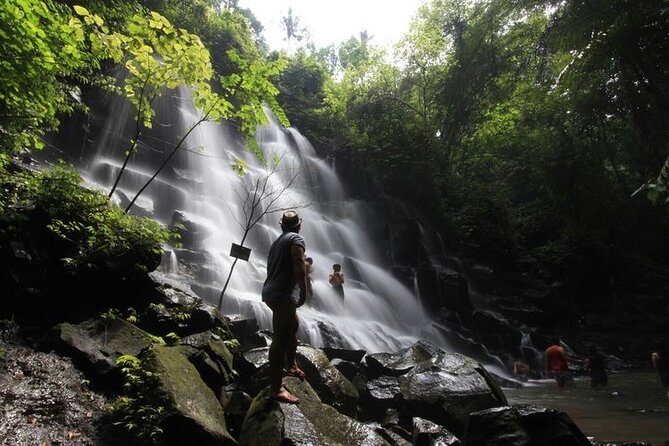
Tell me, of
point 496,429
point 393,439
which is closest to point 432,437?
point 393,439

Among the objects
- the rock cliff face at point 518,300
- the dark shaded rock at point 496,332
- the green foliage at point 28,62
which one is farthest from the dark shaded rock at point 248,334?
the dark shaded rock at point 496,332

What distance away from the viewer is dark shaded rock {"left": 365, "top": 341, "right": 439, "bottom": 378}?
742 centimetres

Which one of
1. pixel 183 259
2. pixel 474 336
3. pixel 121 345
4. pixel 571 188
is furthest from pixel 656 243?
pixel 121 345

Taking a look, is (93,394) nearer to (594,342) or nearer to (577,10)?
(577,10)

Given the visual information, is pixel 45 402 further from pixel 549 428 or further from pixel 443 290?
pixel 443 290

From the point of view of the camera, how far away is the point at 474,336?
15.9 metres

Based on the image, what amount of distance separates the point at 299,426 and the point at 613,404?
7.86 metres

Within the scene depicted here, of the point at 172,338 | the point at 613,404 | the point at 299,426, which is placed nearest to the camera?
the point at 299,426

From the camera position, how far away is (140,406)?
11.6 feet

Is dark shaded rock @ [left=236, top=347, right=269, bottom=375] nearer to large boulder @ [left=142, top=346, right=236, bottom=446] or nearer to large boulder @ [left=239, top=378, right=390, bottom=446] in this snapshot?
large boulder @ [left=239, top=378, right=390, bottom=446]

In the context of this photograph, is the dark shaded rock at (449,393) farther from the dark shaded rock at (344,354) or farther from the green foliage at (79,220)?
the green foliage at (79,220)

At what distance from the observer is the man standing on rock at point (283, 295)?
401 centimetres

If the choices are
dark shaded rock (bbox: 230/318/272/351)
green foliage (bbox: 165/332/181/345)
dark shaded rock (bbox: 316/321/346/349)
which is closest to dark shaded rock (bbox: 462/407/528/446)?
green foliage (bbox: 165/332/181/345)

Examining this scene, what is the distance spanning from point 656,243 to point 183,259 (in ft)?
79.5
